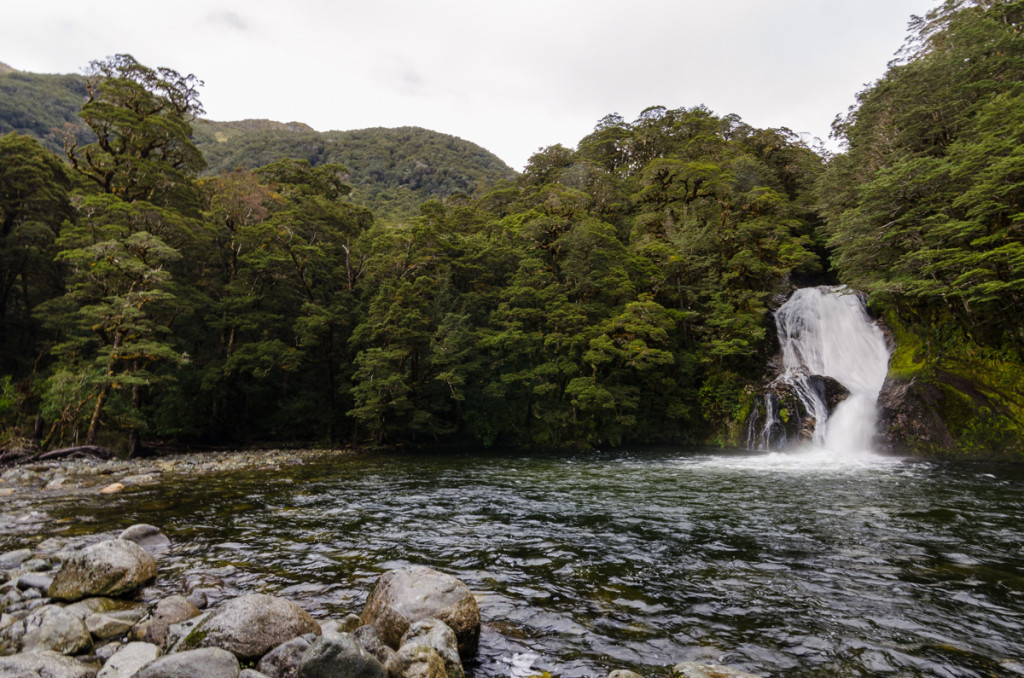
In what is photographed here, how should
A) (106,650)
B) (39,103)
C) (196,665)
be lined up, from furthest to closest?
(39,103), (106,650), (196,665)

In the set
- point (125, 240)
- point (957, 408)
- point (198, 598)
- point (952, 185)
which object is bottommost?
point (198, 598)

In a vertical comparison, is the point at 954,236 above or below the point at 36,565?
above

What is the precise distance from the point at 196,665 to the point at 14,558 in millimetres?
5950

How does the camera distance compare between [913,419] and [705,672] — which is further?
[913,419]

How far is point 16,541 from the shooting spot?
783cm

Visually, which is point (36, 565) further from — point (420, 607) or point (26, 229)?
point (26, 229)

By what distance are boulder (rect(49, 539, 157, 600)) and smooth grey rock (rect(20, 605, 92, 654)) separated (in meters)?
0.90

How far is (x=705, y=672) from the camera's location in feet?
11.9

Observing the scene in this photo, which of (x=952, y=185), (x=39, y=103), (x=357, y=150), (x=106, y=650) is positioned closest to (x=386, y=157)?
(x=357, y=150)

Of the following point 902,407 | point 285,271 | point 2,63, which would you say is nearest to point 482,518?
point 902,407

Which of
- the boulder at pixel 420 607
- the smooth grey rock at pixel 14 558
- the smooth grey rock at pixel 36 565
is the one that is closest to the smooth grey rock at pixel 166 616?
the boulder at pixel 420 607

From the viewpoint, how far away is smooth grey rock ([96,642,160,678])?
377 centimetres

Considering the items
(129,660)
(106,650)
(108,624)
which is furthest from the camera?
(108,624)

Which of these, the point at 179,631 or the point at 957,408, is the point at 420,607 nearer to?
the point at 179,631
